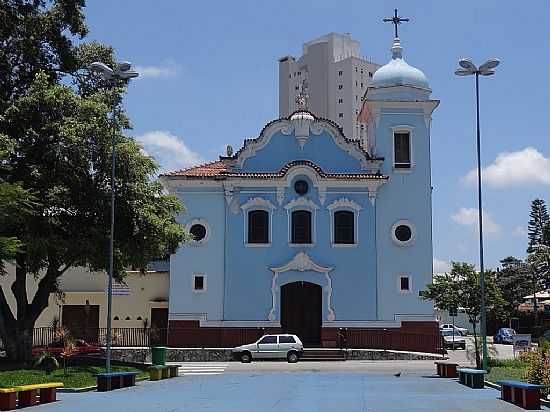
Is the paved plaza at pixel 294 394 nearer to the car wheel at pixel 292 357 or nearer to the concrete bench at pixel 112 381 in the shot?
the concrete bench at pixel 112 381

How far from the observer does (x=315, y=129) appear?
1647 inches

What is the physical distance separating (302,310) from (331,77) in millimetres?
86626

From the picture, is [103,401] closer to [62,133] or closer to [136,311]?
[62,133]

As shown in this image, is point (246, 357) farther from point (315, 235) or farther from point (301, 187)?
point (301, 187)

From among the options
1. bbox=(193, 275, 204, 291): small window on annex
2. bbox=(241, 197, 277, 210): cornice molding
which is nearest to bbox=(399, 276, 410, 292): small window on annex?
bbox=(241, 197, 277, 210): cornice molding

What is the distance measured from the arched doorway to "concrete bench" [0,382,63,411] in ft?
68.6

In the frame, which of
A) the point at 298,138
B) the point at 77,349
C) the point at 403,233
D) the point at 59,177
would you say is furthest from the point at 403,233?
the point at 59,177

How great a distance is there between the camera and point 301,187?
1629 inches

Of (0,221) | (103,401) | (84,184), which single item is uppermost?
(84,184)

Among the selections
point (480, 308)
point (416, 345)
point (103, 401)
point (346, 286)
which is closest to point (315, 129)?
point (346, 286)

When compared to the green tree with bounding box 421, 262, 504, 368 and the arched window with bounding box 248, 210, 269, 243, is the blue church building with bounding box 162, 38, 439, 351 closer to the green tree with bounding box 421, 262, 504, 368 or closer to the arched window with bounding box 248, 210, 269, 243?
the arched window with bounding box 248, 210, 269, 243

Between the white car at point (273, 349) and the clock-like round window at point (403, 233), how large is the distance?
8529 millimetres

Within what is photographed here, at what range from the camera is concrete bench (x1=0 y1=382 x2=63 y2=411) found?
18.4 metres

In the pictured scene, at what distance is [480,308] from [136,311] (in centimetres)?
2092
